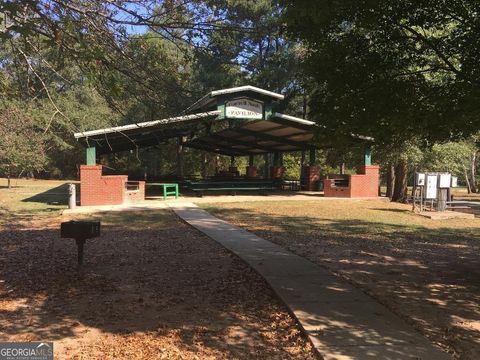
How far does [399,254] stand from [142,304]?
543 centimetres

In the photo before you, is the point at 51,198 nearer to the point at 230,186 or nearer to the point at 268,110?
the point at 230,186

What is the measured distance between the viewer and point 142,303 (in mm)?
5840

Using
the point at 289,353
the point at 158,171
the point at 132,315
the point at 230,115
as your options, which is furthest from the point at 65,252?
the point at 158,171

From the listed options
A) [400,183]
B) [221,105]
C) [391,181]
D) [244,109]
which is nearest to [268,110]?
[244,109]

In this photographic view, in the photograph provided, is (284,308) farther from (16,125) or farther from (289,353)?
(16,125)

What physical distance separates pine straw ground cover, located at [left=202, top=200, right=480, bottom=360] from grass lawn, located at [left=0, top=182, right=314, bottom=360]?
4.86 ft

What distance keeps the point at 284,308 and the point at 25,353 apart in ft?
9.52

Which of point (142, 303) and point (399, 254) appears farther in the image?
point (399, 254)

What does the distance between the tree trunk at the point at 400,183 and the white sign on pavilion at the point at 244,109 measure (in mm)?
8692

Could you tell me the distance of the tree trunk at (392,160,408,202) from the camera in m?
24.9

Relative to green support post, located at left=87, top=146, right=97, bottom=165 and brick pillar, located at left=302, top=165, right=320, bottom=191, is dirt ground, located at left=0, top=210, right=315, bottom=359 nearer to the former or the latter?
green support post, located at left=87, top=146, right=97, bottom=165

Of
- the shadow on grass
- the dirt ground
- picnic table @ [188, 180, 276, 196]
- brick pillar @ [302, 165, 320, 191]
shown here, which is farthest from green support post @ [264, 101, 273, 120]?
the dirt ground

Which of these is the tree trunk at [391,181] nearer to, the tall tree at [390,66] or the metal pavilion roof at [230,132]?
the metal pavilion roof at [230,132]

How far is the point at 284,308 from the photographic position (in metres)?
5.62
